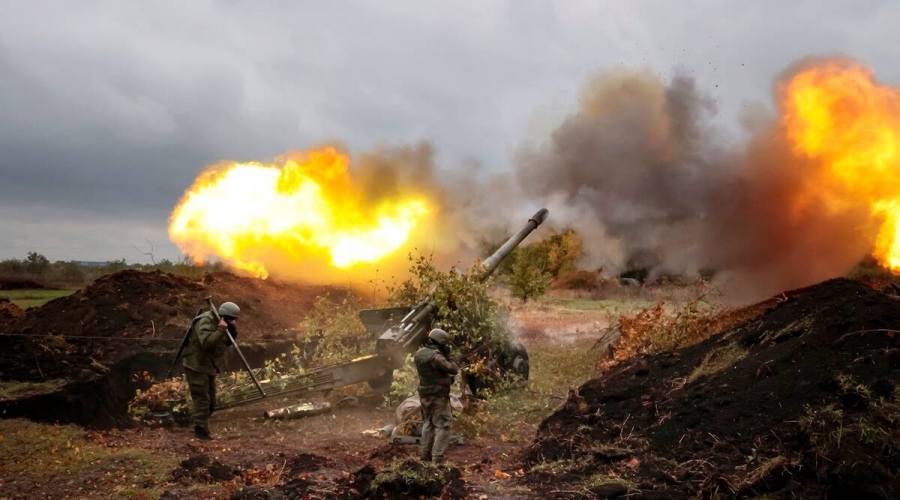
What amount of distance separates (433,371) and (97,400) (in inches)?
240

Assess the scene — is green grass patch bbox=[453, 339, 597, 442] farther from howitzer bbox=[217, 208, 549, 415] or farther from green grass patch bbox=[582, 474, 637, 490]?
green grass patch bbox=[582, 474, 637, 490]

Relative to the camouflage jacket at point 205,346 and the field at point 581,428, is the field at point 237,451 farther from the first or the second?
the camouflage jacket at point 205,346

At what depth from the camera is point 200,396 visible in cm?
1101

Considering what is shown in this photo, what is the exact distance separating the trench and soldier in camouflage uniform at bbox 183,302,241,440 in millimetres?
743

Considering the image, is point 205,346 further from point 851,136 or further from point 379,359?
point 851,136

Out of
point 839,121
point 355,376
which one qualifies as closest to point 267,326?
point 355,376

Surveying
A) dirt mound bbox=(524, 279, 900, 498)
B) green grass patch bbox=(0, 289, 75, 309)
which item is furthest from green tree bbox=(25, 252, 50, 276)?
dirt mound bbox=(524, 279, 900, 498)

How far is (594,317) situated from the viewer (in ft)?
91.1

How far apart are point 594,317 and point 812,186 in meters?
15.3

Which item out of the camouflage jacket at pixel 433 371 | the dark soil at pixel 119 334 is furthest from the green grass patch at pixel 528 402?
the dark soil at pixel 119 334

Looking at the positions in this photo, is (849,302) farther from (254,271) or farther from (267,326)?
(254,271)

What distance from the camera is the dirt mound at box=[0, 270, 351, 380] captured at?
1327cm

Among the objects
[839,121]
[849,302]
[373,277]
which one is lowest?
[849,302]

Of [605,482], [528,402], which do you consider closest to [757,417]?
[605,482]
